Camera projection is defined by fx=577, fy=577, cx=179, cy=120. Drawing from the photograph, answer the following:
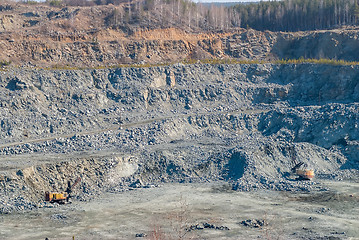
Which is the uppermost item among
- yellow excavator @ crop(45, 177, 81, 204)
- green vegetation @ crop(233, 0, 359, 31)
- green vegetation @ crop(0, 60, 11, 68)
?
green vegetation @ crop(233, 0, 359, 31)

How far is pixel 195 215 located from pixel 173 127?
19.0 m

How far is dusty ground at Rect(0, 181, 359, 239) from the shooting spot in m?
32.1

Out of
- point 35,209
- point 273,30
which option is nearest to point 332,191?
point 35,209

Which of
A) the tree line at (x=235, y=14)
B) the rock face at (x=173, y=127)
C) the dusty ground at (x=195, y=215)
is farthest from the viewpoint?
the tree line at (x=235, y=14)

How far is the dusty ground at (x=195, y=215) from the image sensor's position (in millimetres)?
32094

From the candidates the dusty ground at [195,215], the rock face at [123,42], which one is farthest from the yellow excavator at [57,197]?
the rock face at [123,42]

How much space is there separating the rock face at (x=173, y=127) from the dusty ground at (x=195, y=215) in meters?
1.75

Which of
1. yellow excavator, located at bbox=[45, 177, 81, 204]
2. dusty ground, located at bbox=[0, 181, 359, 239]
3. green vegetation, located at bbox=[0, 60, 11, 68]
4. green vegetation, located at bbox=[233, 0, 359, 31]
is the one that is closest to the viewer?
dusty ground, located at bbox=[0, 181, 359, 239]

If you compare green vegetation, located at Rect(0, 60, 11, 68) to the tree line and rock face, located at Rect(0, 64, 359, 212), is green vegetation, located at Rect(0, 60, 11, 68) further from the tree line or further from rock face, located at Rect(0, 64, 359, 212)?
the tree line

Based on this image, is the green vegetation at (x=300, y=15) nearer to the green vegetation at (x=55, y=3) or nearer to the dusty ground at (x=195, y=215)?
the green vegetation at (x=55, y=3)

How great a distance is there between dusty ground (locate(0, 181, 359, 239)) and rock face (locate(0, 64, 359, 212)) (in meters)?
1.75

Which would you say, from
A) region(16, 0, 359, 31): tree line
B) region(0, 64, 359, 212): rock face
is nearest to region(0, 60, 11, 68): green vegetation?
region(0, 64, 359, 212): rock face

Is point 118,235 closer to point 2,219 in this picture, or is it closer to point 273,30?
point 2,219

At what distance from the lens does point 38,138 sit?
49.5 m
